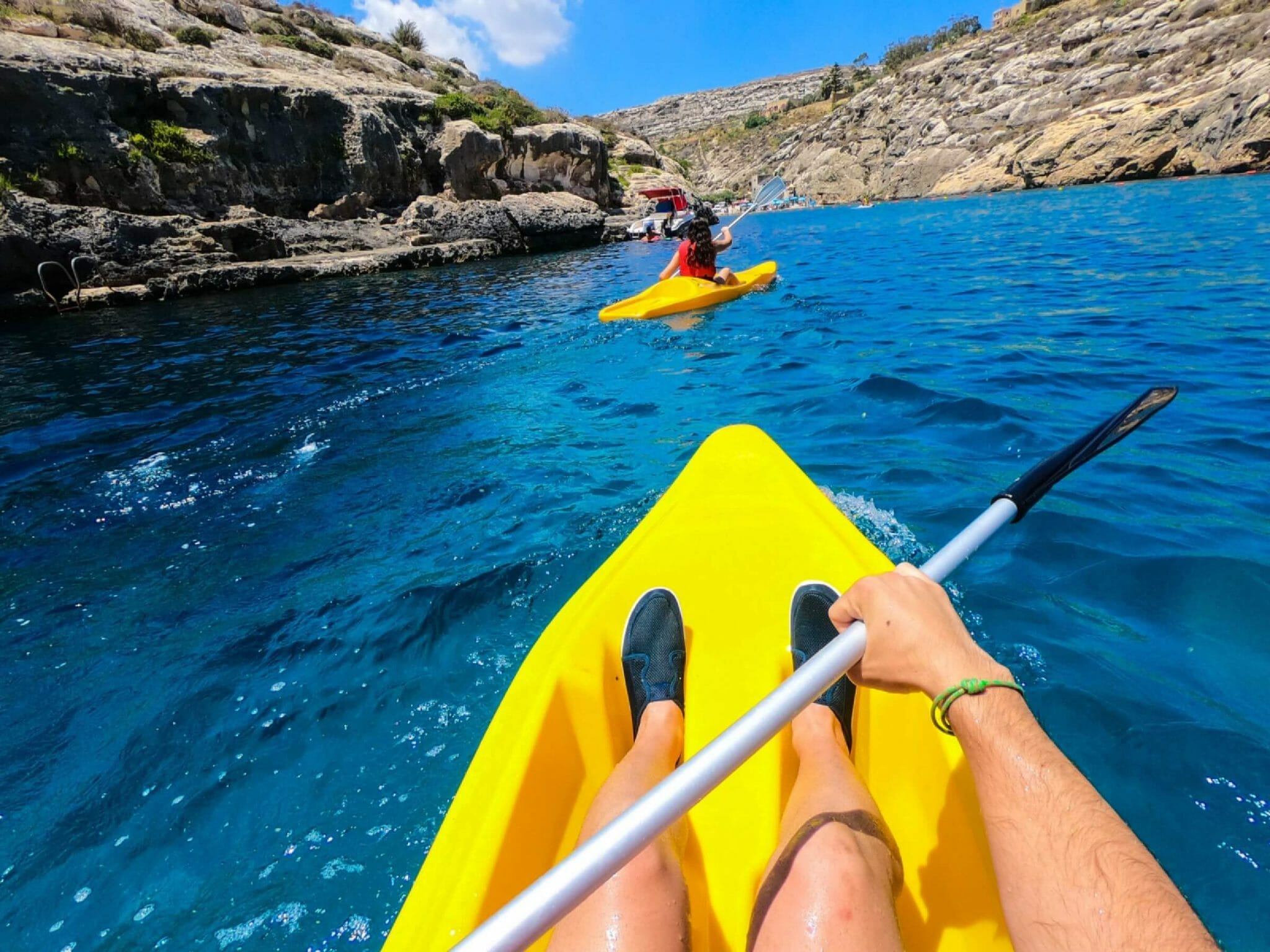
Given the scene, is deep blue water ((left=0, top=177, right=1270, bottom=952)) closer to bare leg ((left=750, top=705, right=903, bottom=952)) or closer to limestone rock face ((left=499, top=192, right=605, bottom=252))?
bare leg ((left=750, top=705, right=903, bottom=952))

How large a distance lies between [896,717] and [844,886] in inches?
23.8

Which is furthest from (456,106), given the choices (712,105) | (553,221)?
(712,105)

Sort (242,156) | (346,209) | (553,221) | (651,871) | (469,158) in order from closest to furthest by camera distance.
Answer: (651,871), (242,156), (346,209), (553,221), (469,158)

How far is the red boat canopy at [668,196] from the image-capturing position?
2894 centimetres

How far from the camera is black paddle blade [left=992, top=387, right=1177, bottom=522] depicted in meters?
1.91

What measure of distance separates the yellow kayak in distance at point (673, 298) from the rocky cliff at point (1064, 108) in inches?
963

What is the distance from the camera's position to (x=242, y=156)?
700 inches

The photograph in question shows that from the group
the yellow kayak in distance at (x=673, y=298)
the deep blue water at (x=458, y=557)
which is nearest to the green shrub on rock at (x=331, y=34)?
the deep blue water at (x=458, y=557)

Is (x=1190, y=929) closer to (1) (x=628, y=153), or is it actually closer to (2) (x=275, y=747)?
(2) (x=275, y=747)

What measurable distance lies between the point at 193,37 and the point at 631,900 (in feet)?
92.5

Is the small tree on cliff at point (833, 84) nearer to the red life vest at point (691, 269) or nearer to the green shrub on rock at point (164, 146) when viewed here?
the green shrub on rock at point (164, 146)

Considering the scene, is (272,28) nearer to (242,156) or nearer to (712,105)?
(242,156)

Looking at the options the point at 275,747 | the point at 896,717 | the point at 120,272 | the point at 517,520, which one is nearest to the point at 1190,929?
the point at 896,717

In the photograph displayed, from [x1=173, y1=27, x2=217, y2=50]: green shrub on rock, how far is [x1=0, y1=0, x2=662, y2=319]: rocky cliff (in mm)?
53
